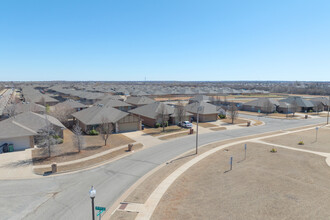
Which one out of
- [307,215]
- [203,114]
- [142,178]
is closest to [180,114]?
[203,114]

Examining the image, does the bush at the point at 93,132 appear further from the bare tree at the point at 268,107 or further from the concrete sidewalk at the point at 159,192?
the bare tree at the point at 268,107

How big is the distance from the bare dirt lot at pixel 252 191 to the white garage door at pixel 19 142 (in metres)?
22.5

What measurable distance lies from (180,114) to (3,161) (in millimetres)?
31169

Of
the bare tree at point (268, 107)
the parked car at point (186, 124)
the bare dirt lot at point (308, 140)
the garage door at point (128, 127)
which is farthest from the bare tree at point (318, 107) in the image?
the garage door at point (128, 127)

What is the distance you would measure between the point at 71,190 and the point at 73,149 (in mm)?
11803

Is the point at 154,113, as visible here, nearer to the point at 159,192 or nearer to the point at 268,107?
the point at 159,192

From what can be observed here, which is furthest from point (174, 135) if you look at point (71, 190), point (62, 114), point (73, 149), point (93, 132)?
point (62, 114)

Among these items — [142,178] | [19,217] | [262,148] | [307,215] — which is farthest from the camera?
[262,148]

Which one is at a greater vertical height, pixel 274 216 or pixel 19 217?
pixel 274 216

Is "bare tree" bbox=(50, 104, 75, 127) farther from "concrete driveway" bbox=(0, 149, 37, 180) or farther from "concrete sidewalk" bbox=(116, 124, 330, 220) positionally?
"concrete sidewalk" bbox=(116, 124, 330, 220)

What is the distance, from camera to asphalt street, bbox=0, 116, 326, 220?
1478cm

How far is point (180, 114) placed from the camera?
1797 inches

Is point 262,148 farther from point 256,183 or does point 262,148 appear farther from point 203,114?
point 203,114

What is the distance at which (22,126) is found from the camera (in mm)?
30359
